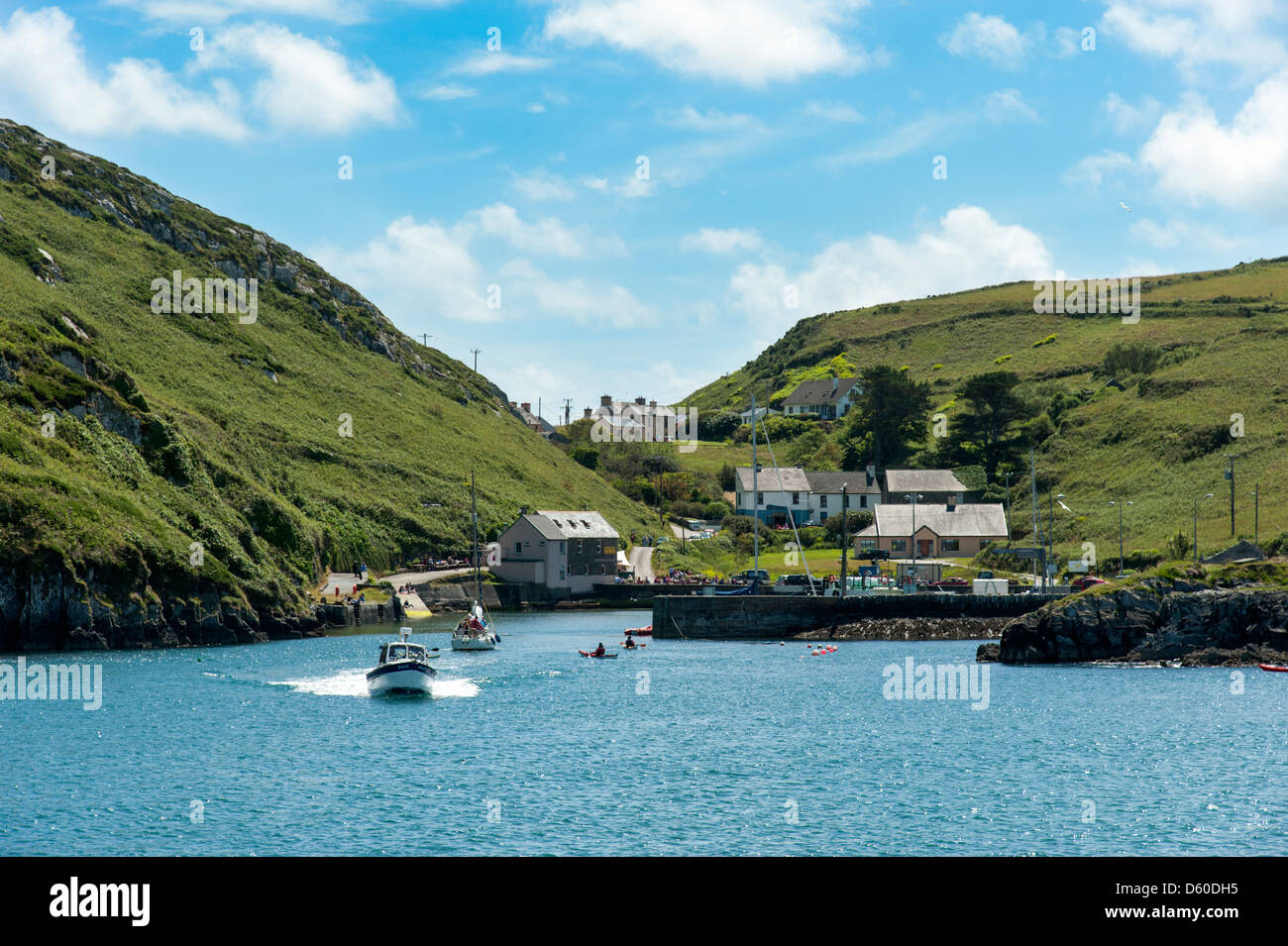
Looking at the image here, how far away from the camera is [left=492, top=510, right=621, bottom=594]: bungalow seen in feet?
441

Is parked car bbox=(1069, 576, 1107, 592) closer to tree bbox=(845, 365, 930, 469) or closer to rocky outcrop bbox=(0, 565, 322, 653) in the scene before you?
rocky outcrop bbox=(0, 565, 322, 653)

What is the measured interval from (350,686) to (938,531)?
9365 cm

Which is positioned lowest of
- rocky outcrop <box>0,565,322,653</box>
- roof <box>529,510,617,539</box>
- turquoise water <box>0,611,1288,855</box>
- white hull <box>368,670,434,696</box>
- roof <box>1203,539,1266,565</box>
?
turquoise water <box>0,611,1288,855</box>

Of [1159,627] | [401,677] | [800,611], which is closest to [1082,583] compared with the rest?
[1159,627]

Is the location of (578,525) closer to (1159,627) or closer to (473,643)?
(473,643)

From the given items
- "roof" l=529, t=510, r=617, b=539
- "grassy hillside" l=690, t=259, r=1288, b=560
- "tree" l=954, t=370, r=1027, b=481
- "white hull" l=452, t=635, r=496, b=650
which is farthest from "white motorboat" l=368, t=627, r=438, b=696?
"tree" l=954, t=370, r=1027, b=481

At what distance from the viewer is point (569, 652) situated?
82.7 metres

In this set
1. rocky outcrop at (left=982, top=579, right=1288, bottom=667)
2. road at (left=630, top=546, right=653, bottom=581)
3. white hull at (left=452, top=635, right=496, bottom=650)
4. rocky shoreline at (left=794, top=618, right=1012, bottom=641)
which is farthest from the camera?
road at (left=630, top=546, right=653, bottom=581)

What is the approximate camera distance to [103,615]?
260ft

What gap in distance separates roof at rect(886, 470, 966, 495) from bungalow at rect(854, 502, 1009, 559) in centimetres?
1992

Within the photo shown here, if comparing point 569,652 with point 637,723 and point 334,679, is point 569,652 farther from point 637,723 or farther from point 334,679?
point 637,723

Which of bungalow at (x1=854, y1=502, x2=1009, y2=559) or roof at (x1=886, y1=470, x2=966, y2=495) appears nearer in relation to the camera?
bungalow at (x1=854, y1=502, x2=1009, y2=559)
